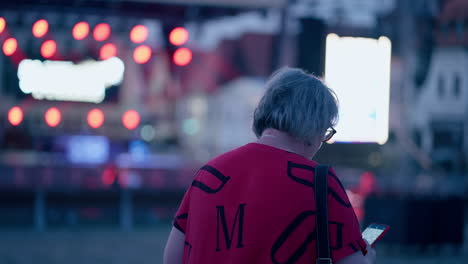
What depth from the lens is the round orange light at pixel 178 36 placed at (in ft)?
23.4

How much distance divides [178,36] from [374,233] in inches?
206

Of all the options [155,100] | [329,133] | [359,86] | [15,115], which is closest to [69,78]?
[15,115]

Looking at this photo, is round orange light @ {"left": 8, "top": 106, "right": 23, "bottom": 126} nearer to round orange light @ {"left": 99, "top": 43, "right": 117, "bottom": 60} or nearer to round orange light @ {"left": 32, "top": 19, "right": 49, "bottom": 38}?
round orange light @ {"left": 32, "top": 19, "right": 49, "bottom": 38}

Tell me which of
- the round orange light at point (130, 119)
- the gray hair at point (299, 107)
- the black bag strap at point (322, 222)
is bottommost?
the round orange light at point (130, 119)

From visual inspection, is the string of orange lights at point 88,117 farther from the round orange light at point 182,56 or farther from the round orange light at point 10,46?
the round orange light at point 182,56

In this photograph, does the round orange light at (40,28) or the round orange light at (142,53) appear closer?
the round orange light at (40,28)

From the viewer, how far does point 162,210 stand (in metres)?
14.5

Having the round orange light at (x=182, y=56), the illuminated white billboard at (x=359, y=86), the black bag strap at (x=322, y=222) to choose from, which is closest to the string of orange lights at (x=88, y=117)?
the round orange light at (x=182, y=56)

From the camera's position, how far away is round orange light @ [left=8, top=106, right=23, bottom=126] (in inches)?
266

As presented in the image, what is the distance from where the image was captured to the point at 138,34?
697cm

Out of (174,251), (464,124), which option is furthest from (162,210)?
(464,124)

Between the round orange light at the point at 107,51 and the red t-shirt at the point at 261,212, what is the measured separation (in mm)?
5004

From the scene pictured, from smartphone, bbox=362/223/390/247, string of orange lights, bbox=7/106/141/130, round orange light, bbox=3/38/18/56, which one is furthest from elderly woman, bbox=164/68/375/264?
string of orange lights, bbox=7/106/141/130

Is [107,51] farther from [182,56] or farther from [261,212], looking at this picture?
[261,212]
